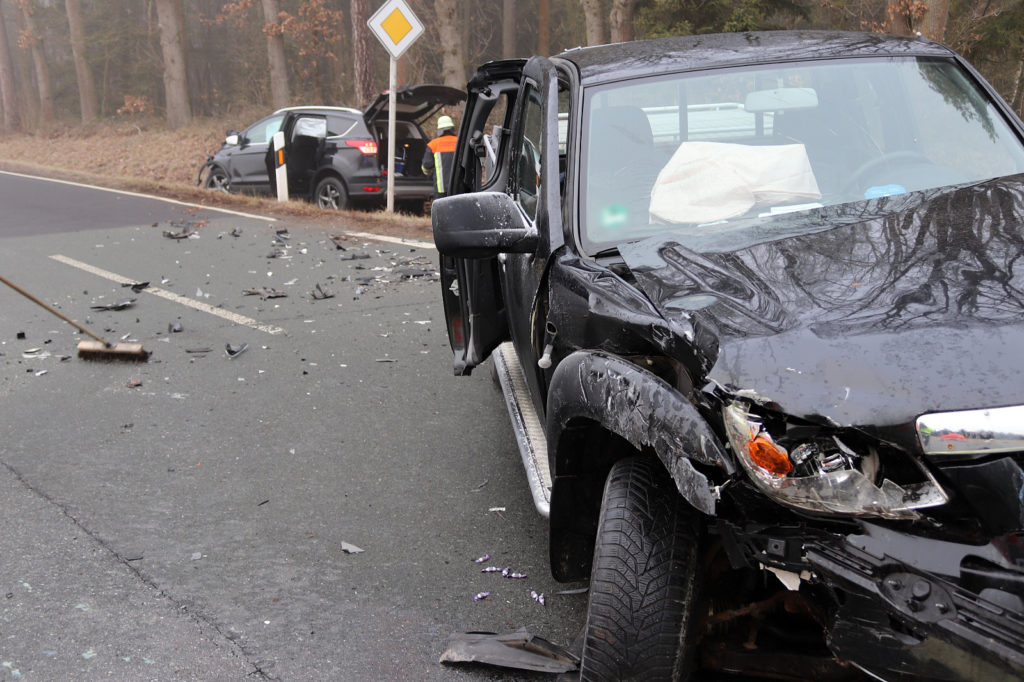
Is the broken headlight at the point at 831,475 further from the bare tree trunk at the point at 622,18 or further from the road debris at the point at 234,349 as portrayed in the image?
the bare tree trunk at the point at 622,18

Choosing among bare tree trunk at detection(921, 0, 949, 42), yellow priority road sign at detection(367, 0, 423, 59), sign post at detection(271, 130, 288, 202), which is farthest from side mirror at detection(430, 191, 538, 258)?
sign post at detection(271, 130, 288, 202)

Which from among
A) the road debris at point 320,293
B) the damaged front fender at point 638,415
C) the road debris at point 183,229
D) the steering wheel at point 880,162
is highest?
the steering wheel at point 880,162

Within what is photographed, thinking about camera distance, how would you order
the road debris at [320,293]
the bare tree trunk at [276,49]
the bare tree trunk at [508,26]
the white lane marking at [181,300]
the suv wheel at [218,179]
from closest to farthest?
the white lane marking at [181,300]
the road debris at [320,293]
the suv wheel at [218,179]
the bare tree trunk at [276,49]
the bare tree trunk at [508,26]

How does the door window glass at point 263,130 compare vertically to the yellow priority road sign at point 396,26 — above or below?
below

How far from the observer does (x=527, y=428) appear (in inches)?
161

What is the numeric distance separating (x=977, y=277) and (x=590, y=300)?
40.5 inches

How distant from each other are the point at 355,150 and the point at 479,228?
470 inches

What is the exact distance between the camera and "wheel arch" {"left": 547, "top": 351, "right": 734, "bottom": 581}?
2.23 meters

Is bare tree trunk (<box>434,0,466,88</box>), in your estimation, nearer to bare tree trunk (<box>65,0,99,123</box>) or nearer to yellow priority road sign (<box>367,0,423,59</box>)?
yellow priority road sign (<box>367,0,423,59</box>)

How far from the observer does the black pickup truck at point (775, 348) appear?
1.98m

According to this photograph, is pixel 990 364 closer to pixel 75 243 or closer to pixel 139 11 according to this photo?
pixel 75 243

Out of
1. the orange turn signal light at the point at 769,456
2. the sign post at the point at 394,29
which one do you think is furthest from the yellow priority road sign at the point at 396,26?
the orange turn signal light at the point at 769,456

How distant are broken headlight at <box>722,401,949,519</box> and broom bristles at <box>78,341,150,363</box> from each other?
5.84 meters

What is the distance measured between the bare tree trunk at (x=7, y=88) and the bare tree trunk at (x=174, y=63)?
12.6m
